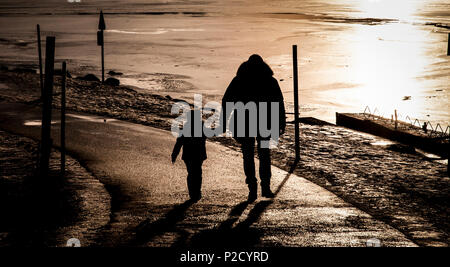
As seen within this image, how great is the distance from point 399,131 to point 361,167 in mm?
3566

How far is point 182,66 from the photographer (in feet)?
102

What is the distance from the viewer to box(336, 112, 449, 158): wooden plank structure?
43.2 ft

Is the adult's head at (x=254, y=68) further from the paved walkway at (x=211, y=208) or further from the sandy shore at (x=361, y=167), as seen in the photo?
the sandy shore at (x=361, y=167)

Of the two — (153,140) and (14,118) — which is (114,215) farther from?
(14,118)

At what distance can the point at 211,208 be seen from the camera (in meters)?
8.08

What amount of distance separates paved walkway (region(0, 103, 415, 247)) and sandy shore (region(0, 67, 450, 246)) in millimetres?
344

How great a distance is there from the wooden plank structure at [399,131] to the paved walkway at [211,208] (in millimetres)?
3979

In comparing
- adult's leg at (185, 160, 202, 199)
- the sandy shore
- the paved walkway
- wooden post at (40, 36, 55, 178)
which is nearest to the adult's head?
adult's leg at (185, 160, 202, 199)

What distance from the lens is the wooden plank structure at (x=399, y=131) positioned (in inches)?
518

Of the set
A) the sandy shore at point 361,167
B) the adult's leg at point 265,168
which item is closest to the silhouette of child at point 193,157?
the adult's leg at point 265,168

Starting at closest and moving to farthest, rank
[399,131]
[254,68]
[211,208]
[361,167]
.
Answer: [211,208], [254,68], [361,167], [399,131]

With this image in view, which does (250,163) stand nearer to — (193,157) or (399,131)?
(193,157)

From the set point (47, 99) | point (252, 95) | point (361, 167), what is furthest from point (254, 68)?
point (361, 167)
